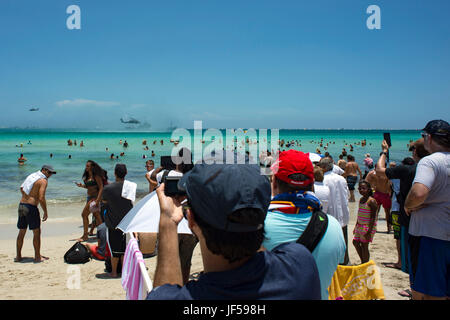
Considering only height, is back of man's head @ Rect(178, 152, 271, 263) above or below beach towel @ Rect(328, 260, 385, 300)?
above

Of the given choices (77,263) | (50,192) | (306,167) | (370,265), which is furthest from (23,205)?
(50,192)

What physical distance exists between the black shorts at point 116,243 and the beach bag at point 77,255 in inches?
48.5

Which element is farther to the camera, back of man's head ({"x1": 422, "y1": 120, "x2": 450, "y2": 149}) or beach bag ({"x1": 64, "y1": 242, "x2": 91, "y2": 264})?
beach bag ({"x1": 64, "y1": 242, "x2": 91, "y2": 264})

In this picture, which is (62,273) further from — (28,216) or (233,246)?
(233,246)

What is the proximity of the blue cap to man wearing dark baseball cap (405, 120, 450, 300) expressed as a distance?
2.09 meters

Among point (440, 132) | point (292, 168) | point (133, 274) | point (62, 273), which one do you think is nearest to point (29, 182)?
point (62, 273)

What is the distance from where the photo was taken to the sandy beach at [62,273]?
5145 mm

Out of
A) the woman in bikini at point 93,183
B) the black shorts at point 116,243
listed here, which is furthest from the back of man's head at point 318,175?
the woman in bikini at point 93,183

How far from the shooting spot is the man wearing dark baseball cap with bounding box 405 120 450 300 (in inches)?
109

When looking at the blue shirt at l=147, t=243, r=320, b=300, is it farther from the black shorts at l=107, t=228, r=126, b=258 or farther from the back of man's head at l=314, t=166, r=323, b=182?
the black shorts at l=107, t=228, r=126, b=258

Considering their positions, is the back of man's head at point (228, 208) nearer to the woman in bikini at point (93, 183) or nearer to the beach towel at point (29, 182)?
the beach towel at point (29, 182)

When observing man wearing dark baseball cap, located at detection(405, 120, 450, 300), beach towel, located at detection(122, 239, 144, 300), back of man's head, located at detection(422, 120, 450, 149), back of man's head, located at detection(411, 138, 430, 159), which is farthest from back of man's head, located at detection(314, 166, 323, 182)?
beach towel, located at detection(122, 239, 144, 300)

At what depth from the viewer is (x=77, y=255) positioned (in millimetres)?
6637
